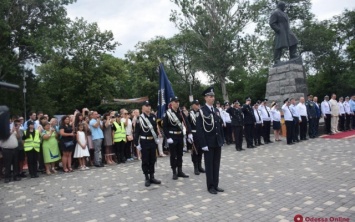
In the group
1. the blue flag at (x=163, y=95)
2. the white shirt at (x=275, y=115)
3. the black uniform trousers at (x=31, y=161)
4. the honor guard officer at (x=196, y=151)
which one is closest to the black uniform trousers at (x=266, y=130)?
the white shirt at (x=275, y=115)

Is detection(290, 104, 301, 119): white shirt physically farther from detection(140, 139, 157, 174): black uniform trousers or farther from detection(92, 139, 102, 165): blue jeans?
detection(92, 139, 102, 165): blue jeans

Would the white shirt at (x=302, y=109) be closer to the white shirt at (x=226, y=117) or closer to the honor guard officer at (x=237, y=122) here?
the honor guard officer at (x=237, y=122)

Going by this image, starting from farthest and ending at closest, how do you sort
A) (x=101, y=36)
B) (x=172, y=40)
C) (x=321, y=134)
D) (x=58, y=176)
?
(x=172, y=40) → (x=101, y=36) → (x=321, y=134) → (x=58, y=176)

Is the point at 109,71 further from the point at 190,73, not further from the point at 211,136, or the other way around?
the point at 211,136

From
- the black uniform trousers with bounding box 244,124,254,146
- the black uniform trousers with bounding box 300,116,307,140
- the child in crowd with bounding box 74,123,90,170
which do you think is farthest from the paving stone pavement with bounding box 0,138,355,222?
the black uniform trousers with bounding box 300,116,307,140

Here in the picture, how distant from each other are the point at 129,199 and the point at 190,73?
44854mm

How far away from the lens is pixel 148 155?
7.35m

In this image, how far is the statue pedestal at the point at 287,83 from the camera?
14664mm

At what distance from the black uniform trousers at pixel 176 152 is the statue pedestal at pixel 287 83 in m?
8.70

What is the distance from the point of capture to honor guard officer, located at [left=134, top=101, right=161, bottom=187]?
7.27 meters

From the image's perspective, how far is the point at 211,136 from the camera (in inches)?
250

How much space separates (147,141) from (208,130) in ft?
5.58

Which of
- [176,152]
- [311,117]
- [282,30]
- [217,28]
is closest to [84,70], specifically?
[217,28]

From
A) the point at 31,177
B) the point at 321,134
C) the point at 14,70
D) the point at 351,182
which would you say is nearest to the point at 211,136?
the point at 351,182
